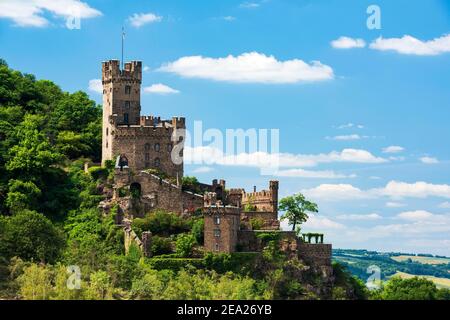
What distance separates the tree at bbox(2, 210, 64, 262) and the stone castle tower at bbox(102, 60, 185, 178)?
1122cm

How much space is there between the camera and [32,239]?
109 metres

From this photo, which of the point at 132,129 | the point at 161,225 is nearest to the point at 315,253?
the point at 161,225

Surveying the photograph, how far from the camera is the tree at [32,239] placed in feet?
356

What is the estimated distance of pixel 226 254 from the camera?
109m

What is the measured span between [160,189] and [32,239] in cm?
1227

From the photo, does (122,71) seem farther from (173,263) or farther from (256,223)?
(173,263)

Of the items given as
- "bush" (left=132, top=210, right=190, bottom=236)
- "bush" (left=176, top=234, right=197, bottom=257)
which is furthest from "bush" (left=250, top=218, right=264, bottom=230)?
"bush" (left=176, top=234, right=197, bottom=257)

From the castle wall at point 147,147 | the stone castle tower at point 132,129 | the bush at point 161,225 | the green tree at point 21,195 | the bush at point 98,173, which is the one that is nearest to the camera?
the bush at point 161,225

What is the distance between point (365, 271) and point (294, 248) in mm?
35771

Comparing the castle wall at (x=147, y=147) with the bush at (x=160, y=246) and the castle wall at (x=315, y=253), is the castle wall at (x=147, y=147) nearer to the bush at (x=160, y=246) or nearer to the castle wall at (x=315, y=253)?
the bush at (x=160, y=246)

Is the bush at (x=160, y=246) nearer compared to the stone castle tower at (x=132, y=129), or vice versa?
the bush at (x=160, y=246)

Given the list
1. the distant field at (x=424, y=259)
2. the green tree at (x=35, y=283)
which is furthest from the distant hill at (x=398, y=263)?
the green tree at (x=35, y=283)
